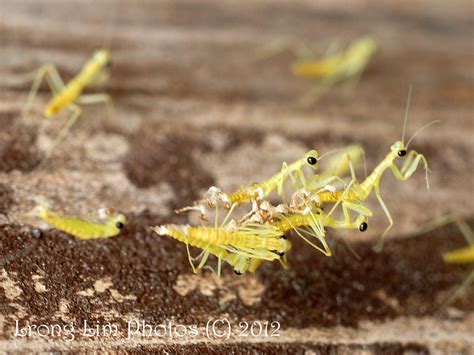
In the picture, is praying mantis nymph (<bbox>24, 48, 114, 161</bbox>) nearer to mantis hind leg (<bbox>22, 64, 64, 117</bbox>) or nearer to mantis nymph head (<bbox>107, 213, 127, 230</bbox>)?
mantis hind leg (<bbox>22, 64, 64, 117</bbox>)

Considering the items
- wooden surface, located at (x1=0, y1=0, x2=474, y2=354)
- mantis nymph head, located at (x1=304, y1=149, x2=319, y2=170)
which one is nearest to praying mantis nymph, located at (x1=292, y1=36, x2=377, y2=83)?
wooden surface, located at (x1=0, y1=0, x2=474, y2=354)

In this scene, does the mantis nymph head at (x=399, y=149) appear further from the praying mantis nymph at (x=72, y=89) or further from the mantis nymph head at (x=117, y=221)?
the praying mantis nymph at (x=72, y=89)

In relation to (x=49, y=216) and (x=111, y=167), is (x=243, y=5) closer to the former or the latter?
(x=111, y=167)

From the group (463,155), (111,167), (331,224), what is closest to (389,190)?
(463,155)

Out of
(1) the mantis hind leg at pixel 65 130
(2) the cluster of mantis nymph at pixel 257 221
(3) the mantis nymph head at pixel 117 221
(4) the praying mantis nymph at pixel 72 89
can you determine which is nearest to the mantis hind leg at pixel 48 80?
(4) the praying mantis nymph at pixel 72 89

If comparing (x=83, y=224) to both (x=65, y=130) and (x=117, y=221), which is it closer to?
(x=117, y=221)

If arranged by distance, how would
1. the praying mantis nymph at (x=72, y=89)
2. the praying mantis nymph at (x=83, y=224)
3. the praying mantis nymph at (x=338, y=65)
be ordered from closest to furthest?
the praying mantis nymph at (x=83, y=224) → the praying mantis nymph at (x=72, y=89) → the praying mantis nymph at (x=338, y=65)
